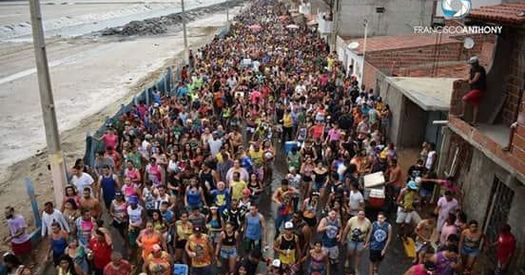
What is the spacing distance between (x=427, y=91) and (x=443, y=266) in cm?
706

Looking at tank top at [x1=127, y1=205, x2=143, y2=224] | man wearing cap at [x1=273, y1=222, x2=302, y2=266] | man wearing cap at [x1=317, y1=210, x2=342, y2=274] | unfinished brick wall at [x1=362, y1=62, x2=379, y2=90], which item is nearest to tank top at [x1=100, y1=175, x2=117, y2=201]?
tank top at [x1=127, y1=205, x2=143, y2=224]

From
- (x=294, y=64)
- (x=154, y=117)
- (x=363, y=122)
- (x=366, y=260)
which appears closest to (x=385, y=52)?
(x=294, y=64)

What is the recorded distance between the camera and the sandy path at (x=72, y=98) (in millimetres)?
14836

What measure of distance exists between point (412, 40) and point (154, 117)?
13.8 m

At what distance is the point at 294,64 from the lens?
2308 cm

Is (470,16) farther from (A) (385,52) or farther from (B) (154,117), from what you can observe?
(A) (385,52)

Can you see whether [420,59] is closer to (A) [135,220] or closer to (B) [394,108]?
(B) [394,108]

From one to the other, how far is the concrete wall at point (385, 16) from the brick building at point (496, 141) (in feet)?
61.8

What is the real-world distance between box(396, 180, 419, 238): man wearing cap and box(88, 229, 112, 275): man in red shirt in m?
5.27

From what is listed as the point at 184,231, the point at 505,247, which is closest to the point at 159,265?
the point at 184,231

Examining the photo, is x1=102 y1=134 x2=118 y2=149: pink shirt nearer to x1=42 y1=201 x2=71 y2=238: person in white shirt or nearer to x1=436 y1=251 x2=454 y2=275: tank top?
x1=42 y1=201 x2=71 y2=238: person in white shirt

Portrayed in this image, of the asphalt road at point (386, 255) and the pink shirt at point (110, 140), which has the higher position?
the pink shirt at point (110, 140)

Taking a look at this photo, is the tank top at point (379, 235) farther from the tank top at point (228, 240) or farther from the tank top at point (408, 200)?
the tank top at point (228, 240)

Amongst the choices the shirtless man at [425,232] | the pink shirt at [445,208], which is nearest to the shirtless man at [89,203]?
the shirtless man at [425,232]
